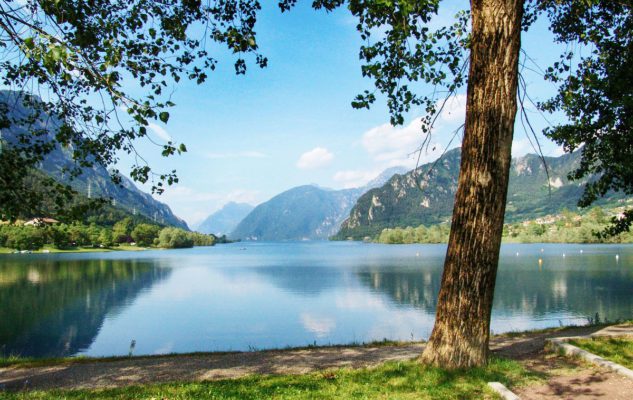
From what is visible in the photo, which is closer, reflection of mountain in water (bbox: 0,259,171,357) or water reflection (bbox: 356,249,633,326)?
reflection of mountain in water (bbox: 0,259,171,357)

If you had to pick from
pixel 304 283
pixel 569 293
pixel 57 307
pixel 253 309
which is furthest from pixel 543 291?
pixel 57 307

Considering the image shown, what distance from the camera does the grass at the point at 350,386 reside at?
25.7 feet

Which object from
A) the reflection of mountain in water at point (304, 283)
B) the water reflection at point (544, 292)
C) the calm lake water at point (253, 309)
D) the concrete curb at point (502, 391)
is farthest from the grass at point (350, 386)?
the reflection of mountain in water at point (304, 283)

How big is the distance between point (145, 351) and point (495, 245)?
923 inches

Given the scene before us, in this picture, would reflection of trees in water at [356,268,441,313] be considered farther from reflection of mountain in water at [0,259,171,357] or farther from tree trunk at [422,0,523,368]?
tree trunk at [422,0,523,368]

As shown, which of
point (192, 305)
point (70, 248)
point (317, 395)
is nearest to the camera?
point (317, 395)

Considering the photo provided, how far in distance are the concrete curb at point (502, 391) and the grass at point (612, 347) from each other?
3.36 metres

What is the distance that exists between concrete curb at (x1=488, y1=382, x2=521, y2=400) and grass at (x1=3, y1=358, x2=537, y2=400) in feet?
0.40

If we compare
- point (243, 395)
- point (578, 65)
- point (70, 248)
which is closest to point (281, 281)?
point (578, 65)

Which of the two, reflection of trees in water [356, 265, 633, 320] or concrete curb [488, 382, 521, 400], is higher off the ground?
concrete curb [488, 382, 521, 400]

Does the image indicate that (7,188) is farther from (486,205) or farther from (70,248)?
(70,248)

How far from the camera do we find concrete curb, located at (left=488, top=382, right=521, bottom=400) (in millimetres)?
7206

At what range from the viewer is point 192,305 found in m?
44.9

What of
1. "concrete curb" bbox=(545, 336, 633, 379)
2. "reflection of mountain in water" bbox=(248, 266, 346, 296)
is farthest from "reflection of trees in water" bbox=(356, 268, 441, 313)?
"concrete curb" bbox=(545, 336, 633, 379)
